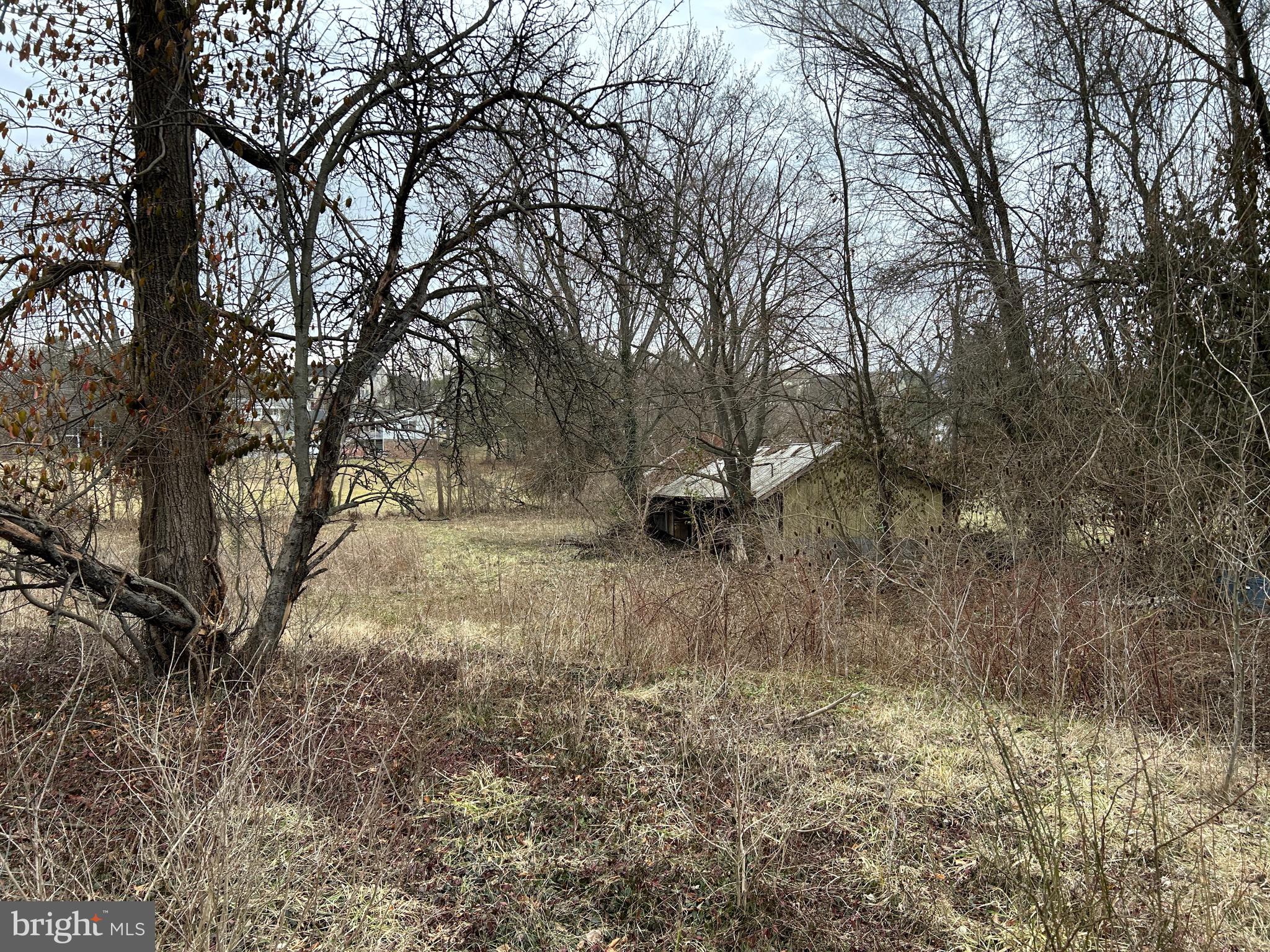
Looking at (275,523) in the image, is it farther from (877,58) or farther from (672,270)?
(877,58)

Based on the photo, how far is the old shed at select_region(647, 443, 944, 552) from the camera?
37.5ft

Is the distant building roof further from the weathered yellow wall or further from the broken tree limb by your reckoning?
the broken tree limb

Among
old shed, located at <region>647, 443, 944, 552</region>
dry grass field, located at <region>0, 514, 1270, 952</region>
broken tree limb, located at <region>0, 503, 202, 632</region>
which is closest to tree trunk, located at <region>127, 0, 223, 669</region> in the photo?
broken tree limb, located at <region>0, 503, 202, 632</region>

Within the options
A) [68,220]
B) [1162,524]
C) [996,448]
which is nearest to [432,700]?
[68,220]

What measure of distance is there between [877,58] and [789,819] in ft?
39.6

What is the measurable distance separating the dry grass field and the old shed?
4765 millimetres

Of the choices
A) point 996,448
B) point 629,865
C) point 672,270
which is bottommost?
point 629,865

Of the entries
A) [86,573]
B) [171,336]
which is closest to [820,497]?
[171,336]

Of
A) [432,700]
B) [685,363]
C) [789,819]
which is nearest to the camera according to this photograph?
[789,819]

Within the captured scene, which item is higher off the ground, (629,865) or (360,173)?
(360,173)

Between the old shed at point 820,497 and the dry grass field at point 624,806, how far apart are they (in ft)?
15.6

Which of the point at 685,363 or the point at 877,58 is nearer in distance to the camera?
the point at 877,58

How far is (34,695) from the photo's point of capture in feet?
16.1

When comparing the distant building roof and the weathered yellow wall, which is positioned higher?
the distant building roof
